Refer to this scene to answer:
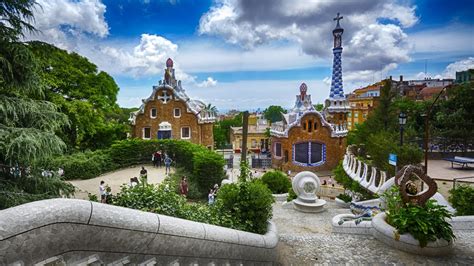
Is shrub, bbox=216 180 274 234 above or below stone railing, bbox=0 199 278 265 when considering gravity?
below

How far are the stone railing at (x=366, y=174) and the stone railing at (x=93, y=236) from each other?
10314mm

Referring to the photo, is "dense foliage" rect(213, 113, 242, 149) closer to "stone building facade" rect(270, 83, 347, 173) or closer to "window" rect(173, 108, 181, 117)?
"window" rect(173, 108, 181, 117)

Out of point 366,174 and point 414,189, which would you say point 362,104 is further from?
point 414,189

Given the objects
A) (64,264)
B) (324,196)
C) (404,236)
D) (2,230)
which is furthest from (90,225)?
(324,196)

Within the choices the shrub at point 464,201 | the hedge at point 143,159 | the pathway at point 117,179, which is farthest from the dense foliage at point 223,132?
the shrub at point 464,201

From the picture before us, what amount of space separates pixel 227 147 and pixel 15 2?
51190 mm

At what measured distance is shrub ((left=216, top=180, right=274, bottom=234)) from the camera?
6.80 meters

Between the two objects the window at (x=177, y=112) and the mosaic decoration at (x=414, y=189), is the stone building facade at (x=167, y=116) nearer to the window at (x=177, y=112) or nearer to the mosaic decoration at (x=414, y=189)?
the window at (x=177, y=112)

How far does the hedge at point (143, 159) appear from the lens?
1872cm

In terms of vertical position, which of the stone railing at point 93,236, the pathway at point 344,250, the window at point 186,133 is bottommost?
the pathway at point 344,250

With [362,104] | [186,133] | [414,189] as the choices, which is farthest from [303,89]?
[362,104]

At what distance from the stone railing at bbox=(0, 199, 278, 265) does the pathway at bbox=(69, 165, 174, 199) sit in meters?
13.9

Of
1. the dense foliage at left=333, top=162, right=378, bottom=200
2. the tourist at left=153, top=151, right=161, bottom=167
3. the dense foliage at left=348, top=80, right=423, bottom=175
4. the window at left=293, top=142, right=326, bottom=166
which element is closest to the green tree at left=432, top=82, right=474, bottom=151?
the dense foliage at left=348, top=80, right=423, bottom=175

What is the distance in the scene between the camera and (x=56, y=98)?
19797mm
